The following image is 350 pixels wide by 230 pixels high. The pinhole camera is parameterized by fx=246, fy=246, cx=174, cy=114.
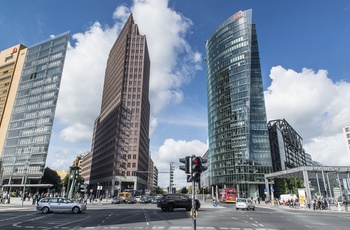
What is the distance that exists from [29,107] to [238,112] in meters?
89.4

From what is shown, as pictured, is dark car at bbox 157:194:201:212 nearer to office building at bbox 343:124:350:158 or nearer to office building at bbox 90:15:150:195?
office building at bbox 90:15:150:195

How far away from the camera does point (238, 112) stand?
101250 millimetres

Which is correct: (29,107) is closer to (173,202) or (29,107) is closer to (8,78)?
(8,78)

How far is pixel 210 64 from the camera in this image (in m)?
125

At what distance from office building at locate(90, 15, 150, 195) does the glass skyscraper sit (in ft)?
113

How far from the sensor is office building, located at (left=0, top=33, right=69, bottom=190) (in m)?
97.9

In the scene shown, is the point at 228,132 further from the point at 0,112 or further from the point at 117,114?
the point at 0,112

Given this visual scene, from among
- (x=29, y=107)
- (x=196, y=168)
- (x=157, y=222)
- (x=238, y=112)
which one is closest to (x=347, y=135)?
(x=238, y=112)

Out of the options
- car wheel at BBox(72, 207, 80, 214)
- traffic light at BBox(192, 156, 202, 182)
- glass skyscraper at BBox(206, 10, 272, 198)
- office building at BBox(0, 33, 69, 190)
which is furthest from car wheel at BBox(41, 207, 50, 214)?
glass skyscraper at BBox(206, 10, 272, 198)

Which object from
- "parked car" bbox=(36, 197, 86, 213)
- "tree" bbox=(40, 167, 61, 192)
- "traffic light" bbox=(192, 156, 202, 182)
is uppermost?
"tree" bbox=(40, 167, 61, 192)

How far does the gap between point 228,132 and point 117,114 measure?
48491 mm

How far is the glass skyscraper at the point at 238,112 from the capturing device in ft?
307

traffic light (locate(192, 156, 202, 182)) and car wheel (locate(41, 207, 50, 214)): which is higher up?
traffic light (locate(192, 156, 202, 182))

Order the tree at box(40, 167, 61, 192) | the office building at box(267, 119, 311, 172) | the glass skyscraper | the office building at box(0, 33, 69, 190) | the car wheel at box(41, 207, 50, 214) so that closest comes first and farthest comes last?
the car wheel at box(41, 207, 50, 214)
the glass skyscraper
the office building at box(0, 33, 69, 190)
the tree at box(40, 167, 61, 192)
the office building at box(267, 119, 311, 172)
